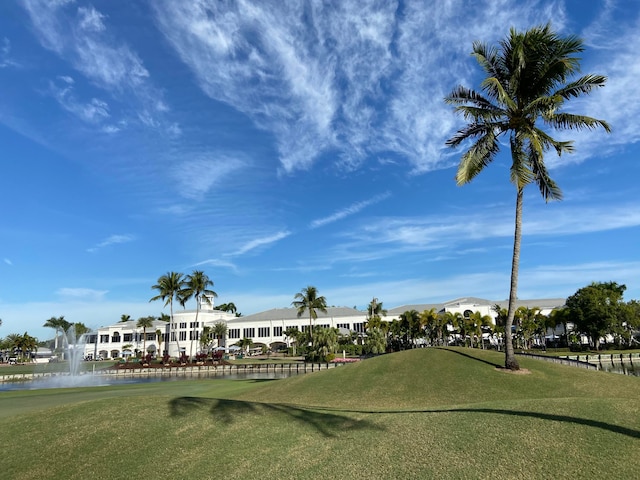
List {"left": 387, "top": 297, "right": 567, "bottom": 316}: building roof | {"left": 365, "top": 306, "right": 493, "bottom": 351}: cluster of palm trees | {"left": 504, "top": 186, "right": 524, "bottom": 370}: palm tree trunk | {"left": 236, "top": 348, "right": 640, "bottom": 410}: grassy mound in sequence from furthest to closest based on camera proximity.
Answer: {"left": 387, "top": 297, "right": 567, "bottom": 316}: building roof → {"left": 365, "top": 306, "right": 493, "bottom": 351}: cluster of palm trees → {"left": 504, "top": 186, "right": 524, "bottom": 370}: palm tree trunk → {"left": 236, "top": 348, "right": 640, "bottom": 410}: grassy mound

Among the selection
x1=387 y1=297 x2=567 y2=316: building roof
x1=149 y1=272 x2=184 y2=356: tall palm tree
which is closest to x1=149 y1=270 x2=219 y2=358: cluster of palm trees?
x1=149 y1=272 x2=184 y2=356: tall palm tree

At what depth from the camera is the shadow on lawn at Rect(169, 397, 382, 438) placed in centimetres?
1269

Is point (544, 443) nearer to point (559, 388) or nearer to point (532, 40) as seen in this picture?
point (559, 388)

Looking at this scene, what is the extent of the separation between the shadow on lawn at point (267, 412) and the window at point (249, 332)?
99947mm

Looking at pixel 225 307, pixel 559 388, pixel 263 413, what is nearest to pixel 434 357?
pixel 559 388

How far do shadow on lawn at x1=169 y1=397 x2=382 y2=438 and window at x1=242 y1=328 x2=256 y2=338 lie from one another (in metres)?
99.9

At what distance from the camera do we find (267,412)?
1470 cm

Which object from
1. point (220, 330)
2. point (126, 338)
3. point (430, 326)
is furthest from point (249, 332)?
point (430, 326)

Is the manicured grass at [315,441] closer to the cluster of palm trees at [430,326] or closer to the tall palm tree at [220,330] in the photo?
the cluster of palm trees at [430,326]

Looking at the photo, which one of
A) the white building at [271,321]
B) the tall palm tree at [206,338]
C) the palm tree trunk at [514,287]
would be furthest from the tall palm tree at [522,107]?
the tall palm tree at [206,338]

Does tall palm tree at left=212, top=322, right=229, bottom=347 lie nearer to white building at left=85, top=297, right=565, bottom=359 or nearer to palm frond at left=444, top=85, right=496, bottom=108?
white building at left=85, top=297, right=565, bottom=359

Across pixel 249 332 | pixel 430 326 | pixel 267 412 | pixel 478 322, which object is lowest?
pixel 267 412

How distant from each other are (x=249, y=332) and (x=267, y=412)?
103 m

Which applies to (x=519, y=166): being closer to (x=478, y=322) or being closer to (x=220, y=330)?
(x=478, y=322)
